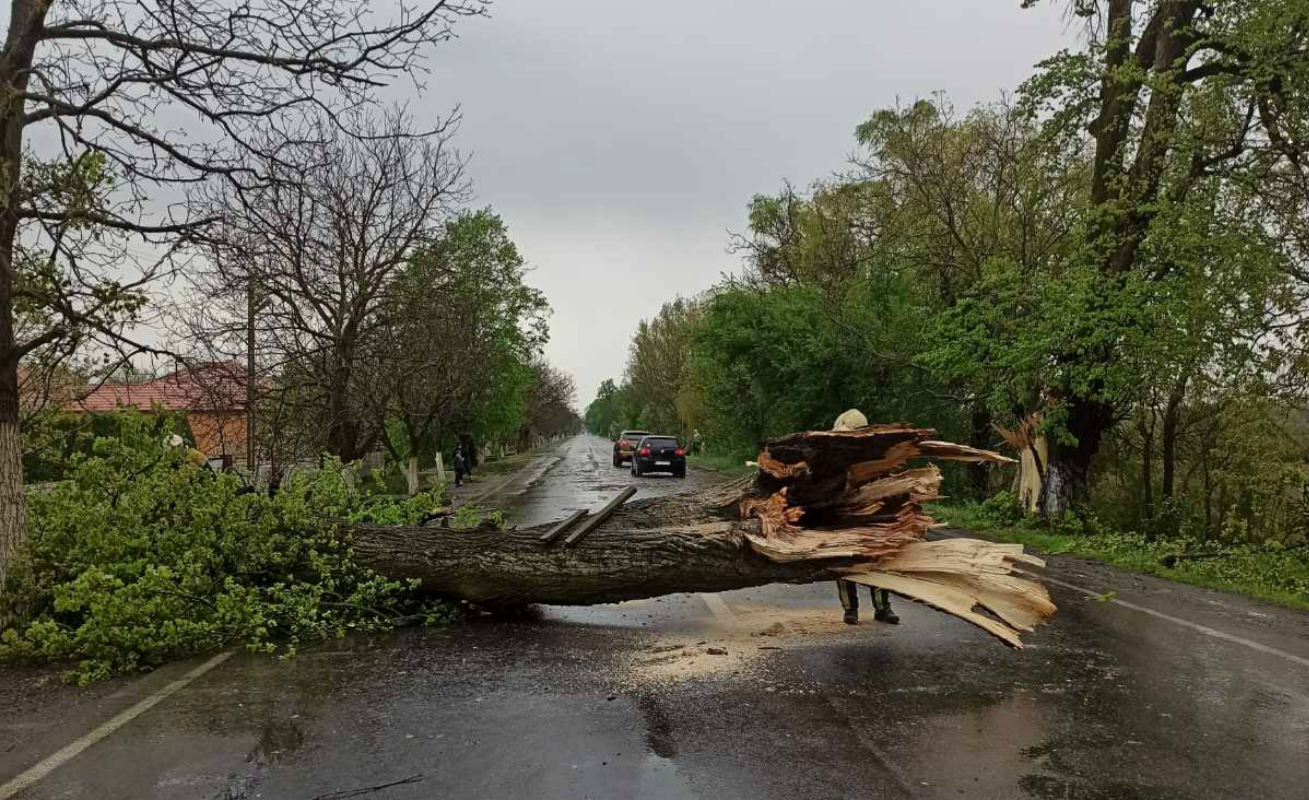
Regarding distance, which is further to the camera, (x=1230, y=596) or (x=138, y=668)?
(x=1230, y=596)

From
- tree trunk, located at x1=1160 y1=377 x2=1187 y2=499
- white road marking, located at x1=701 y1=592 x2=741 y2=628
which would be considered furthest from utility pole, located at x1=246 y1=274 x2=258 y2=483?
tree trunk, located at x1=1160 y1=377 x2=1187 y2=499

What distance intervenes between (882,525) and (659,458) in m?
25.8

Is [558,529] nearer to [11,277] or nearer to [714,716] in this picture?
[714,716]

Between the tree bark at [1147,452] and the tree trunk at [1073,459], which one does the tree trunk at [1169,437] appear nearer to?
the tree bark at [1147,452]

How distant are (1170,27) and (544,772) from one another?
14.2 meters

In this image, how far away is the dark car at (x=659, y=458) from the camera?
32.5 metres

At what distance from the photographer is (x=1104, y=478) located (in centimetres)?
Result: 2142

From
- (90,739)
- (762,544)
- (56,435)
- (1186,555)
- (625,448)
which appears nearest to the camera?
(90,739)

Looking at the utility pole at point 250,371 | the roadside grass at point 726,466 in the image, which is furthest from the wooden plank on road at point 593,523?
the roadside grass at point 726,466

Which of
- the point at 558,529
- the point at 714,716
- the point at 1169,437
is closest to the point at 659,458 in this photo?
the point at 1169,437

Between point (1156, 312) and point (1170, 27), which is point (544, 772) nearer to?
point (1156, 312)

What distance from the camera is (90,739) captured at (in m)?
4.52

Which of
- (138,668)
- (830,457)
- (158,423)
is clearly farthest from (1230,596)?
(158,423)


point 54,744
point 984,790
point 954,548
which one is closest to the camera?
point 984,790
